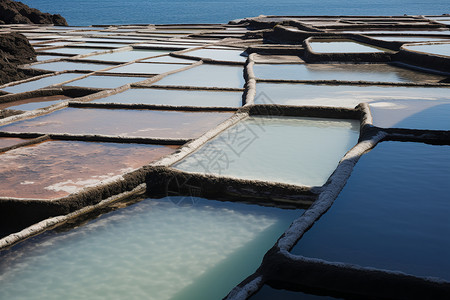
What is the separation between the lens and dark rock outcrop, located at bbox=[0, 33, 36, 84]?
6.58m

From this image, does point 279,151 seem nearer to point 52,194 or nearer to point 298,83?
point 52,194

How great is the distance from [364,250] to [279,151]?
1.33 m

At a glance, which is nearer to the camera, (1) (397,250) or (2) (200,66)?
(1) (397,250)

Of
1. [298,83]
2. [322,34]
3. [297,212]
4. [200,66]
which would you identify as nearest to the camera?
[297,212]

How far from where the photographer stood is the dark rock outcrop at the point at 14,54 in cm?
658

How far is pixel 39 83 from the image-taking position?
19.6 ft

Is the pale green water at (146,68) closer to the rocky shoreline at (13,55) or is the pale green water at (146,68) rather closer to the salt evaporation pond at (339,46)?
the rocky shoreline at (13,55)

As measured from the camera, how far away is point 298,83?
5.24m

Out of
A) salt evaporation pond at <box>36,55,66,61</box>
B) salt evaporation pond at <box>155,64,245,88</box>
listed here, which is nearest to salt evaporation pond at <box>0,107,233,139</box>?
salt evaporation pond at <box>155,64,245,88</box>

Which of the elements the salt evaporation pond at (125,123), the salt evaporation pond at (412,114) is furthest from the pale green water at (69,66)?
the salt evaporation pond at (412,114)

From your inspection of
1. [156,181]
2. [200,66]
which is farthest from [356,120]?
[200,66]

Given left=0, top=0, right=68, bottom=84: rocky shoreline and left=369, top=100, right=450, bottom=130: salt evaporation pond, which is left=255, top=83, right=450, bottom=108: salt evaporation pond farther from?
left=0, top=0, right=68, bottom=84: rocky shoreline

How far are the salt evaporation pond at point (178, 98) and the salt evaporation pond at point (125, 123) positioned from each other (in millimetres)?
345

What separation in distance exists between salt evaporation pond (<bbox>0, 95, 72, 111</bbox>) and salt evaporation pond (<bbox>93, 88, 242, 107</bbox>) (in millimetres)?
651
